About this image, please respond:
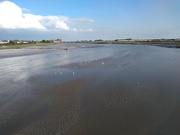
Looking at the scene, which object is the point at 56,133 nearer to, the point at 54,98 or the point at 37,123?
the point at 37,123

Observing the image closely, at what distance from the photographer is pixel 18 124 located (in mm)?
10852

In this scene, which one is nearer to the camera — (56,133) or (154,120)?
(56,133)

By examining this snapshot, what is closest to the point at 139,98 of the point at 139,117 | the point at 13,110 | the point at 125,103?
the point at 125,103

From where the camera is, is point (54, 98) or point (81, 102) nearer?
point (81, 102)

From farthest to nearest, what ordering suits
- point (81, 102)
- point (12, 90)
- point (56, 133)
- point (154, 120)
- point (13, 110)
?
point (12, 90)
point (81, 102)
point (13, 110)
point (154, 120)
point (56, 133)

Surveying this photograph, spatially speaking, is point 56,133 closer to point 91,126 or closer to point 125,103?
point 91,126

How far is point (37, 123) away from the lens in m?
10.9

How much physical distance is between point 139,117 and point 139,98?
3371mm

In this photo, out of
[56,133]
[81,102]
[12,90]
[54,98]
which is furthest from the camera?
[12,90]

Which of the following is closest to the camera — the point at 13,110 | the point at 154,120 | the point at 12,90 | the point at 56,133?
the point at 56,133

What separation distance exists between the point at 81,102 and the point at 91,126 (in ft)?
12.0

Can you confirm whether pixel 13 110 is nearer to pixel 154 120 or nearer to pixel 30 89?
pixel 30 89

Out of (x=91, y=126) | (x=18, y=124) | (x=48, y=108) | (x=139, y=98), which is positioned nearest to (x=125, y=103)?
(x=139, y=98)

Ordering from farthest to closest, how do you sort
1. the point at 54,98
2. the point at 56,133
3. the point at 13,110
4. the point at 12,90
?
the point at 12,90 < the point at 54,98 < the point at 13,110 < the point at 56,133
